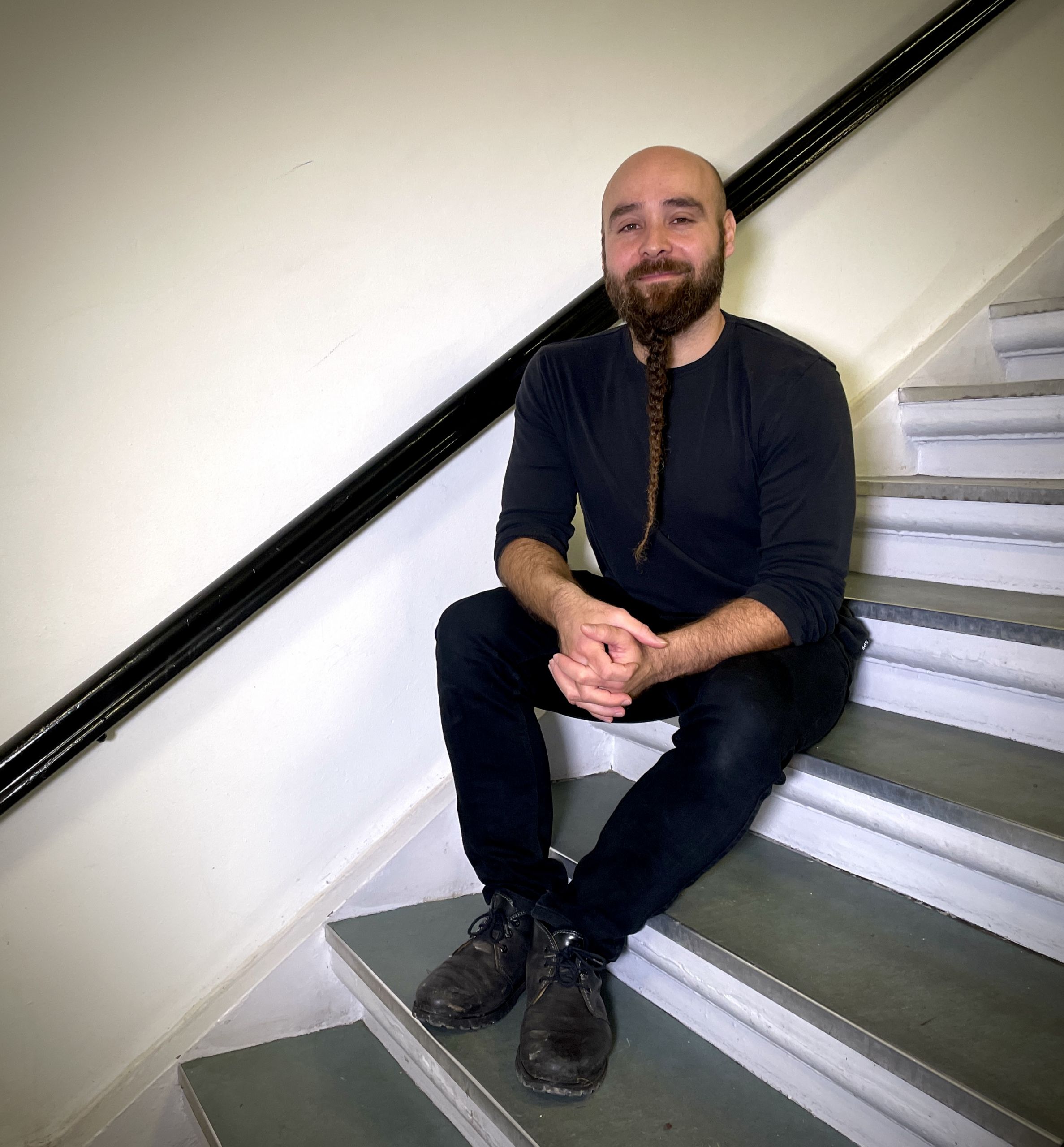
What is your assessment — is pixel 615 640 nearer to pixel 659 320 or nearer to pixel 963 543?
pixel 659 320

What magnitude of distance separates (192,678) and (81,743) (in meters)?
0.21

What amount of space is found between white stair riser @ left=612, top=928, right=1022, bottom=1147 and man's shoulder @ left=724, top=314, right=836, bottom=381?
86 centimetres

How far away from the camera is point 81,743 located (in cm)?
129

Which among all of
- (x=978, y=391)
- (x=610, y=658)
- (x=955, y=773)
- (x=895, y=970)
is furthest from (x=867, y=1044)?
(x=978, y=391)

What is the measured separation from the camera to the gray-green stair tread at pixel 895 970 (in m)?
0.90

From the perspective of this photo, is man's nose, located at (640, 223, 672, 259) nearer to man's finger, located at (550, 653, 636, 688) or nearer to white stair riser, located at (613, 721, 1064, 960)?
man's finger, located at (550, 653, 636, 688)

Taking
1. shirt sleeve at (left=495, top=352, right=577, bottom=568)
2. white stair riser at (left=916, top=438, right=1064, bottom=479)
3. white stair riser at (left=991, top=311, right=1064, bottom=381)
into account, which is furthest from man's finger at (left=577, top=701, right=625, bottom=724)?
white stair riser at (left=991, top=311, right=1064, bottom=381)

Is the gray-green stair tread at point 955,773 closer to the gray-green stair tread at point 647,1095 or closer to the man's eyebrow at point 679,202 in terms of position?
the gray-green stair tread at point 647,1095

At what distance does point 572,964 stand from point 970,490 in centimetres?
110

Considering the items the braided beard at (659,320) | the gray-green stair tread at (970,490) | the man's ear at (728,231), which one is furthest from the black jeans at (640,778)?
the man's ear at (728,231)

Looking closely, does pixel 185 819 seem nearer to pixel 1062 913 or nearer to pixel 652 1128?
pixel 652 1128

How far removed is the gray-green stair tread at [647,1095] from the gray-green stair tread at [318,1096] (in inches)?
5.9

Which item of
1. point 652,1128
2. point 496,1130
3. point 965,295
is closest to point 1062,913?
point 652,1128

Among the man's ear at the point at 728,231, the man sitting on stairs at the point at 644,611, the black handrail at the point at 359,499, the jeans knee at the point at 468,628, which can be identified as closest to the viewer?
the man sitting on stairs at the point at 644,611
